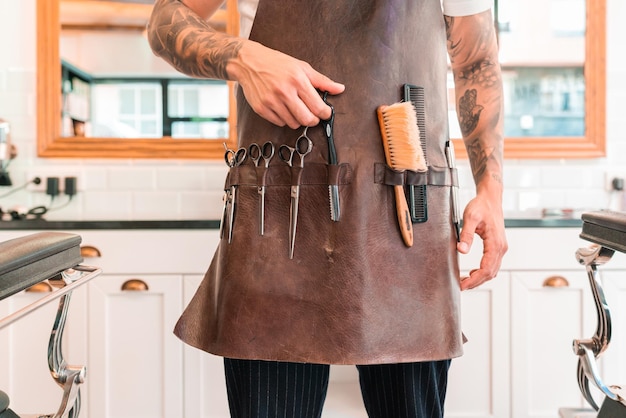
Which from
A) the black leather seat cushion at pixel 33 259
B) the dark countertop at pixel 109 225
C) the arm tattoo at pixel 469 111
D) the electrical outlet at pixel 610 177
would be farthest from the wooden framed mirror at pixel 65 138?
the black leather seat cushion at pixel 33 259

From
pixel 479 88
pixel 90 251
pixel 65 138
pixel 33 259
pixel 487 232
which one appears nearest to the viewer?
pixel 33 259

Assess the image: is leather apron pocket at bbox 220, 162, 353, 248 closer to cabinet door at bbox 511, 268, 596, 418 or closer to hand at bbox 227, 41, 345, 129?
hand at bbox 227, 41, 345, 129

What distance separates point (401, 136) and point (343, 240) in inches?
6.4

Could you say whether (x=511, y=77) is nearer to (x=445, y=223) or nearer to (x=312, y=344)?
(x=445, y=223)

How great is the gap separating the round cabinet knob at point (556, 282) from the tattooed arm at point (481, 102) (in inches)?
42.9

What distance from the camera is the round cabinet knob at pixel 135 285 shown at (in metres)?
1.83

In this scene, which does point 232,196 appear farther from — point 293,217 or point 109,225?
point 109,225

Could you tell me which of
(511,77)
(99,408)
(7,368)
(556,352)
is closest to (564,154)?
(511,77)

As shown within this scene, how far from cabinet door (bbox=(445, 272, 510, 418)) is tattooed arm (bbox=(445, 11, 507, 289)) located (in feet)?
3.37

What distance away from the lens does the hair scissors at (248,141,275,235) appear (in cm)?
76

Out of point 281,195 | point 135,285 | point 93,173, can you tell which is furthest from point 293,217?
point 93,173

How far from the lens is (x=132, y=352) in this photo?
183 cm

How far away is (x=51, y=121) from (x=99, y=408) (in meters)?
1.21

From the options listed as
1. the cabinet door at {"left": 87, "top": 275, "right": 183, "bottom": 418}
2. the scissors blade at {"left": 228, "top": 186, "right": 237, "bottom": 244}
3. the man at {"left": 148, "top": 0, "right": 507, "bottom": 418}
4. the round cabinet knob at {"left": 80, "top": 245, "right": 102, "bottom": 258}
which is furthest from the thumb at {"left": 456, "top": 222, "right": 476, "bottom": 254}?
the round cabinet knob at {"left": 80, "top": 245, "right": 102, "bottom": 258}
